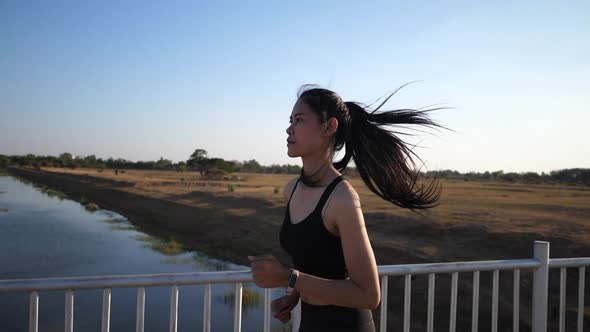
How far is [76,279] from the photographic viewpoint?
2.15m

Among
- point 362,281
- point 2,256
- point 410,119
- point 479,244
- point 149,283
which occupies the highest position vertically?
point 410,119

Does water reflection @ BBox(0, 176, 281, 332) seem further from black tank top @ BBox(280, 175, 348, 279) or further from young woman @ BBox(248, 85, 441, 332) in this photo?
black tank top @ BBox(280, 175, 348, 279)

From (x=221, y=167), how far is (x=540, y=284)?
75.6 meters

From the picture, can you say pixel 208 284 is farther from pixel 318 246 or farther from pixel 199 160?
pixel 199 160

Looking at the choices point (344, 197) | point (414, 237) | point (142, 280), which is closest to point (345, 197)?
point (344, 197)

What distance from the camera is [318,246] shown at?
147 centimetres

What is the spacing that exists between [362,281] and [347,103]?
0.80 m

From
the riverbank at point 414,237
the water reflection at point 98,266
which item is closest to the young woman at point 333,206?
the riverbank at point 414,237

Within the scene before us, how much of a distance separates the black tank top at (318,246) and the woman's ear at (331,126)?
20 centimetres

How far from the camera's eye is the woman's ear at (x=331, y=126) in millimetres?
1624

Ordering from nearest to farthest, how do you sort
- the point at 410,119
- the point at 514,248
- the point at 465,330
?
the point at 410,119 → the point at 465,330 → the point at 514,248

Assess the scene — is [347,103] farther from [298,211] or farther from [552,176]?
[552,176]

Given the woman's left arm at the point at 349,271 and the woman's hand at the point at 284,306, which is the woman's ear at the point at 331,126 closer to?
the woman's left arm at the point at 349,271

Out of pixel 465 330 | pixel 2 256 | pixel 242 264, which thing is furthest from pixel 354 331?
pixel 2 256
